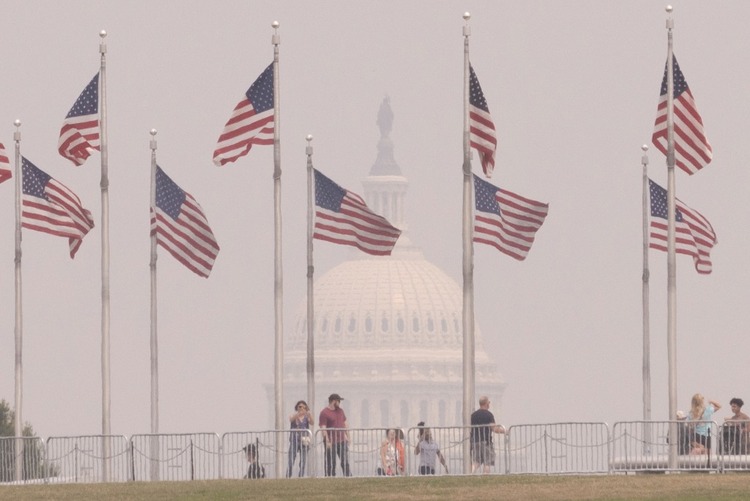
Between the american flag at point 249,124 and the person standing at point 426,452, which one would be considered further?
the american flag at point 249,124

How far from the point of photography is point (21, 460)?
7744cm

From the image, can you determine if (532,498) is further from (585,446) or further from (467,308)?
(467,308)

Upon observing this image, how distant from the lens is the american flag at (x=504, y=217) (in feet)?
260

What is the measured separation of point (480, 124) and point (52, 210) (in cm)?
1215

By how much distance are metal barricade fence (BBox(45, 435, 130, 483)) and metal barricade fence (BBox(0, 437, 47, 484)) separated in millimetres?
536

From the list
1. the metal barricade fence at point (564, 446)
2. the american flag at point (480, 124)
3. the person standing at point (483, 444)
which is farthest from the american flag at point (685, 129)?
the person standing at point (483, 444)

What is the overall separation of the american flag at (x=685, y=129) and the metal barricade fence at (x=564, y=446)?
7.42 metres

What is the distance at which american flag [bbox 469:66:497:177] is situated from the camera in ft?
248

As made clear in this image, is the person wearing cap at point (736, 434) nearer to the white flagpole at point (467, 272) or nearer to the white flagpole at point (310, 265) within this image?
the white flagpole at point (467, 272)

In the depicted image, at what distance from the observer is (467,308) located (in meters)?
76.1

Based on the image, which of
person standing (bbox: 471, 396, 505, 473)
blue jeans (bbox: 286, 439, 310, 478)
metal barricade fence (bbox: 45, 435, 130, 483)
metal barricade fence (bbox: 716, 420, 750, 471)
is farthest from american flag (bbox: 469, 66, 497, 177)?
metal barricade fence (bbox: 45, 435, 130, 483)

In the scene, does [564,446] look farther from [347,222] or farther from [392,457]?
[347,222]

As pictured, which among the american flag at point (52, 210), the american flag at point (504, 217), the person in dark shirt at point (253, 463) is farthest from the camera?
the american flag at point (52, 210)

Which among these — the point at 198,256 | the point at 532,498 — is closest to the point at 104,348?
the point at 198,256
